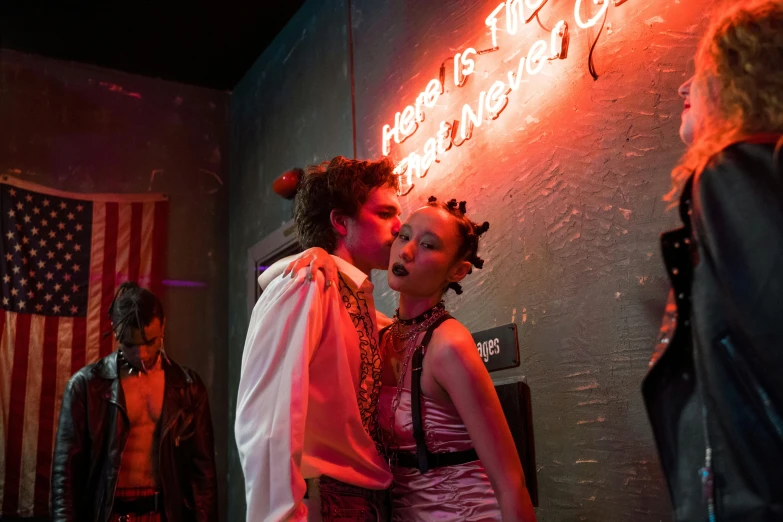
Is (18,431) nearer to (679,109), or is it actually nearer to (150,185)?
(150,185)

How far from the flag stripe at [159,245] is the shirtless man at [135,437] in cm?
124

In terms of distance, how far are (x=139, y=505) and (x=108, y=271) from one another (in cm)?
219

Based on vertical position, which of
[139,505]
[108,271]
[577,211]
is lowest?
[139,505]

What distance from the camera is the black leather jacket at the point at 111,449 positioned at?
3566 mm

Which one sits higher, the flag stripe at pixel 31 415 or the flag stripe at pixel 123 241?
the flag stripe at pixel 123 241

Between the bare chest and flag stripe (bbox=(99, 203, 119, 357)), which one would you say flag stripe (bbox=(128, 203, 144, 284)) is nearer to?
flag stripe (bbox=(99, 203, 119, 357))

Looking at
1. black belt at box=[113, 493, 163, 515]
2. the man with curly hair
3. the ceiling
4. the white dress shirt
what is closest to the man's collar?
the man with curly hair

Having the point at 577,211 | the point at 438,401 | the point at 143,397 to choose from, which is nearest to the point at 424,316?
the point at 438,401

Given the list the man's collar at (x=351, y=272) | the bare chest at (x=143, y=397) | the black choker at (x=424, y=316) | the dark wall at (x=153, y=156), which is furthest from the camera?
the dark wall at (x=153, y=156)

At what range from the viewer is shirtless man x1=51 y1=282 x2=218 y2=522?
3.59 meters

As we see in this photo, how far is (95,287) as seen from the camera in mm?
5168

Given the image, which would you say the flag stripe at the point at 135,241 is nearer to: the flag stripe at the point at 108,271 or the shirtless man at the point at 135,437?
the flag stripe at the point at 108,271

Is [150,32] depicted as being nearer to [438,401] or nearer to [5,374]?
[5,374]

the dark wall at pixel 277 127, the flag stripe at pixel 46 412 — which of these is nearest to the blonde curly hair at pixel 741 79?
the dark wall at pixel 277 127
